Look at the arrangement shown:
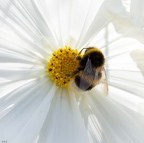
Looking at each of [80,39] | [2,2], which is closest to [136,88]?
[80,39]

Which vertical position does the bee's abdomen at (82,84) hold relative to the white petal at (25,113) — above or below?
above

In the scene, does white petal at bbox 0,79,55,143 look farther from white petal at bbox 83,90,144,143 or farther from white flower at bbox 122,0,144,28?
white flower at bbox 122,0,144,28

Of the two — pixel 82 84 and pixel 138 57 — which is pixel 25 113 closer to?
pixel 82 84

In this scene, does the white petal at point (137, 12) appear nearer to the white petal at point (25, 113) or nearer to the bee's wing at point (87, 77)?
the bee's wing at point (87, 77)

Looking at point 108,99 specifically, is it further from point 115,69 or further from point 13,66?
point 13,66

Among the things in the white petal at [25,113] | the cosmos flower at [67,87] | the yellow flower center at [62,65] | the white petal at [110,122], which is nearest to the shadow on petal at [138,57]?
the cosmos flower at [67,87]
